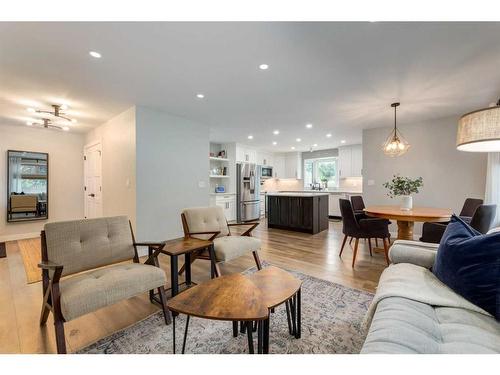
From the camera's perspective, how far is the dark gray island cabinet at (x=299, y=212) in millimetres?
5008

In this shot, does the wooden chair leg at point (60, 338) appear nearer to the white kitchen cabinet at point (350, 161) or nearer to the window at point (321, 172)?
the white kitchen cabinet at point (350, 161)

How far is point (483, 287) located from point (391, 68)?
221 cm

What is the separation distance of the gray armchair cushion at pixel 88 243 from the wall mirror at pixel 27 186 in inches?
170

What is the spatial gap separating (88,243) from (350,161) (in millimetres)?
7048

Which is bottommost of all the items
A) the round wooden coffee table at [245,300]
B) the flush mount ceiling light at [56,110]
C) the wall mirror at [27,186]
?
the round wooden coffee table at [245,300]

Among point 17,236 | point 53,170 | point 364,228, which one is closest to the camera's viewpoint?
point 364,228

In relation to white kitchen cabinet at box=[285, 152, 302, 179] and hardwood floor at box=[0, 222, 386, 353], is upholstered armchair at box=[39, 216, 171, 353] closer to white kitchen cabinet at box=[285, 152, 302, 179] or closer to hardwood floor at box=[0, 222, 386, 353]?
hardwood floor at box=[0, 222, 386, 353]

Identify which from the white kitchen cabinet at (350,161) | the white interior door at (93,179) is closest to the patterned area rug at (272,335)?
the white interior door at (93,179)

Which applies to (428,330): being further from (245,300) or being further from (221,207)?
(221,207)

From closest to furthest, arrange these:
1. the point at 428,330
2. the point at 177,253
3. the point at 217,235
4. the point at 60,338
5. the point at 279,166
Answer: the point at 428,330 → the point at 60,338 → the point at 177,253 → the point at 217,235 → the point at 279,166

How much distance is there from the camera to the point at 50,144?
201 inches

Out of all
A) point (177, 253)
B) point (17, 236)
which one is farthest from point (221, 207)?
point (17, 236)

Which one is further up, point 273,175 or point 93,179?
point 273,175

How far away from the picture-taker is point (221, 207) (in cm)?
320
